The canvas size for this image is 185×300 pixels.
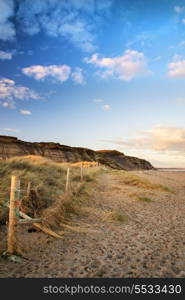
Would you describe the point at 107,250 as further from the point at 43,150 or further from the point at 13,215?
the point at 43,150

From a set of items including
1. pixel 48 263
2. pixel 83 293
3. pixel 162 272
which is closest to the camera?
pixel 83 293

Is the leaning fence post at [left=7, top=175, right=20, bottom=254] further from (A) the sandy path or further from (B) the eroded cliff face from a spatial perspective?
(B) the eroded cliff face

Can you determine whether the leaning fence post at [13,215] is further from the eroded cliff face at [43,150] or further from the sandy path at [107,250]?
the eroded cliff face at [43,150]

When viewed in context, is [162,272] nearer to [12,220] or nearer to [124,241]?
[124,241]

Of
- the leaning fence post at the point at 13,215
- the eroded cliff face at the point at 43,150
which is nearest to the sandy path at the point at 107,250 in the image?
the leaning fence post at the point at 13,215

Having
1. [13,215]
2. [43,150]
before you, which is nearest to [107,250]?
[13,215]

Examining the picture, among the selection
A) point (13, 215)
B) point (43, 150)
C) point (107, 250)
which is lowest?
point (107, 250)

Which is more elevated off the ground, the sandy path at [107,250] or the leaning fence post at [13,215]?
the leaning fence post at [13,215]

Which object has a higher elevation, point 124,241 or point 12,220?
point 12,220

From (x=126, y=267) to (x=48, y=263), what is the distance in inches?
59.7

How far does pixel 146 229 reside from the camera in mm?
6711

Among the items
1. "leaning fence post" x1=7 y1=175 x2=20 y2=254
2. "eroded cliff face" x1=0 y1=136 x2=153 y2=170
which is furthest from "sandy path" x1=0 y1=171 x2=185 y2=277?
"eroded cliff face" x1=0 y1=136 x2=153 y2=170

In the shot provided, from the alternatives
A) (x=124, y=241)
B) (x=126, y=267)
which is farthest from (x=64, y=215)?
(x=126, y=267)

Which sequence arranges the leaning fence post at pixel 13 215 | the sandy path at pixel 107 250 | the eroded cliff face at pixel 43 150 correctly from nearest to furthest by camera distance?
the sandy path at pixel 107 250 → the leaning fence post at pixel 13 215 → the eroded cliff face at pixel 43 150
